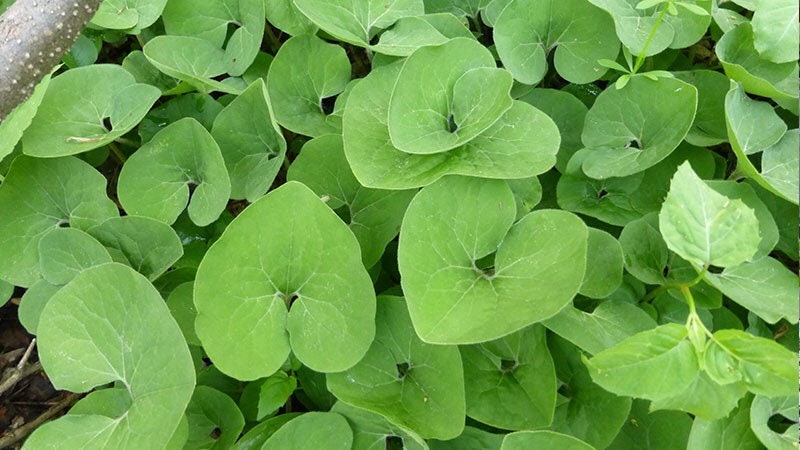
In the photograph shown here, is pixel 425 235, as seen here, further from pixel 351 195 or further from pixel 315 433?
pixel 315 433

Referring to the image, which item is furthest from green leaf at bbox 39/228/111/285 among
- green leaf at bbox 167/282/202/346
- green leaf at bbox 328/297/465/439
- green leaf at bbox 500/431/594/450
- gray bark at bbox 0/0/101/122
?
green leaf at bbox 500/431/594/450

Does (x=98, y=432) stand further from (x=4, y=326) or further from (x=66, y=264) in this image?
(x=4, y=326)

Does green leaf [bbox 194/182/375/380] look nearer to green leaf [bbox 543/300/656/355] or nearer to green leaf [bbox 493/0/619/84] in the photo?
green leaf [bbox 543/300/656/355]

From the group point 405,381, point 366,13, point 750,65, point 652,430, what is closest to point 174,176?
point 366,13

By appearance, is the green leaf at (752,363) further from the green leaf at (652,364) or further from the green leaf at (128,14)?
the green leaf at (128,14)

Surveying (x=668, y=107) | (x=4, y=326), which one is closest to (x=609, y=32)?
(x=668, y=107)
